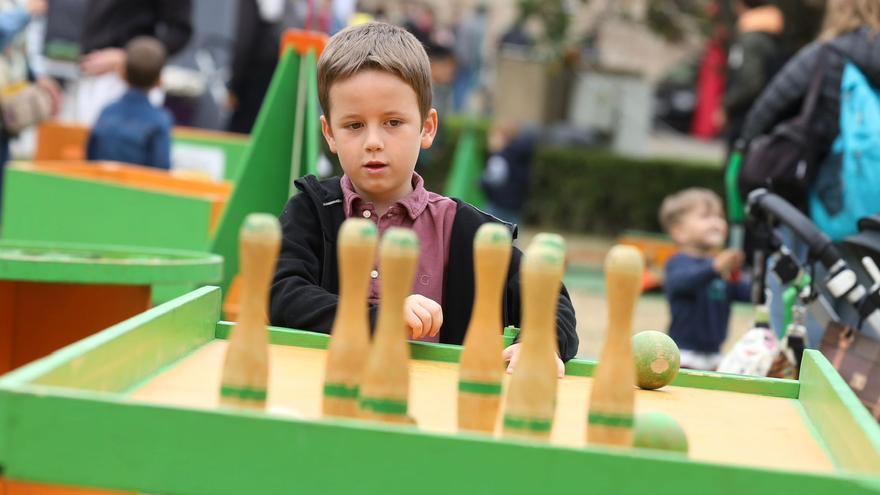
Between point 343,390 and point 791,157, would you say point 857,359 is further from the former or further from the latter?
point 343,390

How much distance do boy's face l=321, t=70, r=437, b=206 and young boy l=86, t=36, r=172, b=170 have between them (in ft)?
17.5

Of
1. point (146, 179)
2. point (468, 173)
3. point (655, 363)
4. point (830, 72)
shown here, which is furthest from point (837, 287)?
point (468, 173)

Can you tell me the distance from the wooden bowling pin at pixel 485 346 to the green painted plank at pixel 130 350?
1.81 ft

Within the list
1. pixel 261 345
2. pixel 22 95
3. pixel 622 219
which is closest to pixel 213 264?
pixel 261 345

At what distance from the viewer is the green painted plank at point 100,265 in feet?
12.9

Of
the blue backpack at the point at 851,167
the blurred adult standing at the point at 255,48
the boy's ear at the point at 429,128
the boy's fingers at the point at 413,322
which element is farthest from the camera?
the blurred adult standing at the point at 255,48

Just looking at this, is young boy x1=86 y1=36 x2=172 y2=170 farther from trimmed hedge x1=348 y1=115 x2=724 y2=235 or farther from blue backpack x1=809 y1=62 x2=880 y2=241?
trimmed hedge x1=348 y1=115 x2=724 y2=235

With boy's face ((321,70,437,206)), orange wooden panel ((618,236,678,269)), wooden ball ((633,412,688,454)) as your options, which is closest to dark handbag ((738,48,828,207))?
boy's face ((321,70,437,206))

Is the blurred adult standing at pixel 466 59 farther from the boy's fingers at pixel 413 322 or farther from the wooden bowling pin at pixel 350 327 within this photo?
the wooden bowling pin at pixel 350 327

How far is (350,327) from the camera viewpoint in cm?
210

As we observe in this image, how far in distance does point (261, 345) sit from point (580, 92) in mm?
17021

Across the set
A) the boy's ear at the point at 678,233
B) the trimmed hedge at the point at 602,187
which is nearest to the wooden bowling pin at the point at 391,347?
the boy's ear at the point at 678,233

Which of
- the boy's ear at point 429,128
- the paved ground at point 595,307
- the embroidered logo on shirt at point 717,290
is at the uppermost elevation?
the boy's ear at point 429,128

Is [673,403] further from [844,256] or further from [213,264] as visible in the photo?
[844,256]
